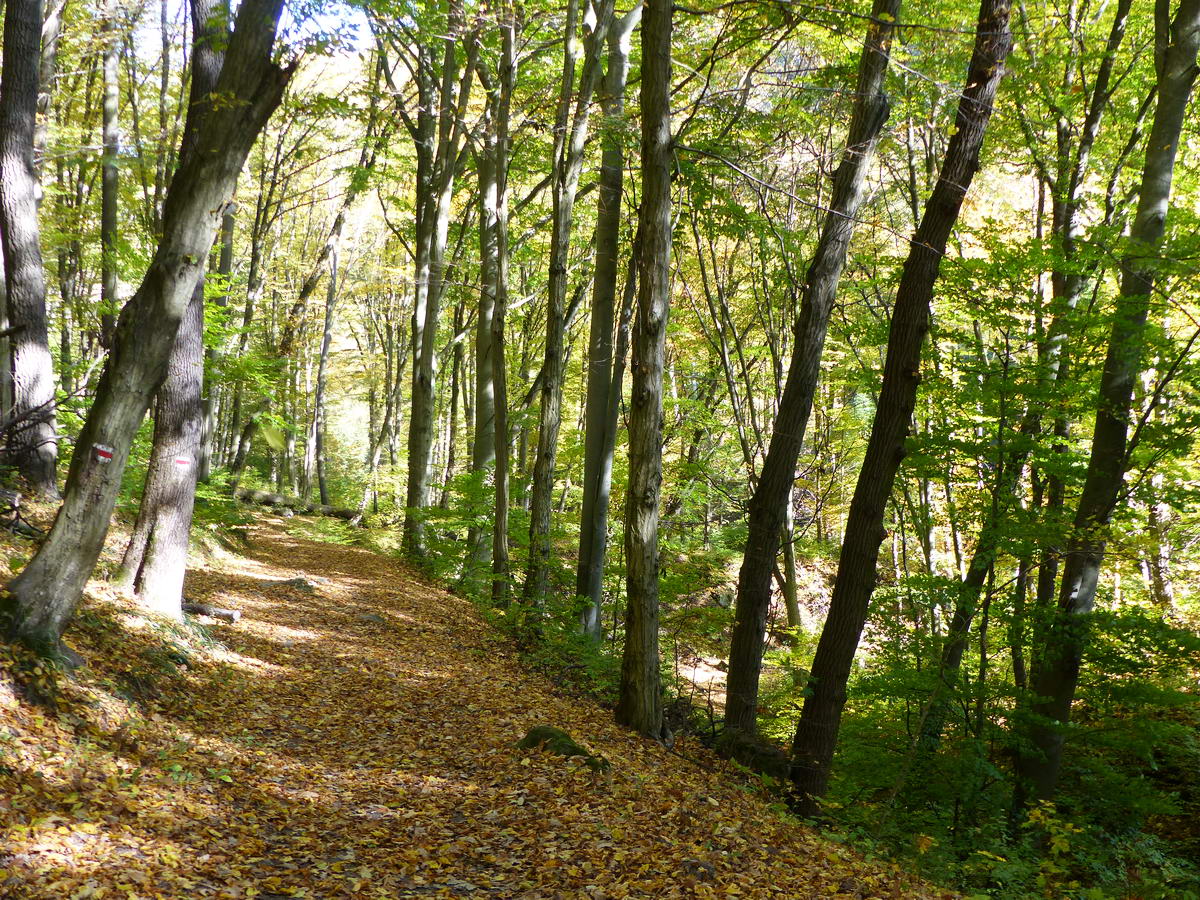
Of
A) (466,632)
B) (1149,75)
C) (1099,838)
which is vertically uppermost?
(1149,75)

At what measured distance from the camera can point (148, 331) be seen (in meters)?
4.92

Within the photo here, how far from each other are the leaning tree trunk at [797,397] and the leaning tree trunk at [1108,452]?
10.2 feet

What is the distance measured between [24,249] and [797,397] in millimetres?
8676

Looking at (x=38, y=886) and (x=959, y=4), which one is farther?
(x=959, y=4)

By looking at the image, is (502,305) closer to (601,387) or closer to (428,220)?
(601,387)

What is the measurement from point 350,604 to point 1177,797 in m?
10.6

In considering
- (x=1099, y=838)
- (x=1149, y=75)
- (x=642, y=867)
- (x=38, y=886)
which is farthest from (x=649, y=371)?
(x=1149, y=75)

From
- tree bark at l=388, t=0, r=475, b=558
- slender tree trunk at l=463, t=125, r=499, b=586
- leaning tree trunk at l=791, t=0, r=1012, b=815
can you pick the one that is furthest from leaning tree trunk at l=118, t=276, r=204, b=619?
tree bark at l=388, t=0, r=475, b=558

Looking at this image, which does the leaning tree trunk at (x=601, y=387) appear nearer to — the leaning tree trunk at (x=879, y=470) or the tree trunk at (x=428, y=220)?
the tree trunk at (x=428, y=220)

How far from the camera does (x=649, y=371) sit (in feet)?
20.9

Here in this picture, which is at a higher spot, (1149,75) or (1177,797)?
(1149,75)

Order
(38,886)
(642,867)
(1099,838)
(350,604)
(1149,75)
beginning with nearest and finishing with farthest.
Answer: (38,886) < (642,867) < (1099,838) < (1149,75) < (350,604)

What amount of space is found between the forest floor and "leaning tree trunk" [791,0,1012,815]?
0.83 meters

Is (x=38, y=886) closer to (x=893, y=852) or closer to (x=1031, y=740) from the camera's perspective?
(x=893, y=852)
